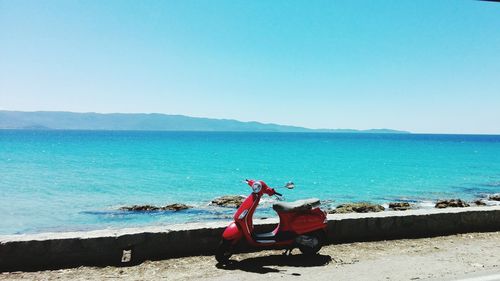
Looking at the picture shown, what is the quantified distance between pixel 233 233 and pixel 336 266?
143 centimetres

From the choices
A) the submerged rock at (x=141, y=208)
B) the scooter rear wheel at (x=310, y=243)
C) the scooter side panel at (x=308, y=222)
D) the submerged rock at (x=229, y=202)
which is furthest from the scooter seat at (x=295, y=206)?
the submerged rock at (x=141, y=208)

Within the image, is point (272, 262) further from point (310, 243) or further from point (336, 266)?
point (336, 266)

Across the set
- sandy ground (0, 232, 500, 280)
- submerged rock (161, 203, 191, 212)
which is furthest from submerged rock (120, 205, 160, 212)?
sandy ground (0, 232, 500, 280)

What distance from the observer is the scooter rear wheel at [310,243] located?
233 inches

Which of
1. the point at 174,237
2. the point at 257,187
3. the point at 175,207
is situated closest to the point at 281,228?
the point at 257,187

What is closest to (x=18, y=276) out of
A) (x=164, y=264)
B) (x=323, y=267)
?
(x=164, y=264)

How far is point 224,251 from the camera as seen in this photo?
558 centimetres

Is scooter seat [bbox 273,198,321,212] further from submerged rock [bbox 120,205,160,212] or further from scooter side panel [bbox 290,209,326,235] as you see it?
submerged rock [bbox 120,205,160,212]

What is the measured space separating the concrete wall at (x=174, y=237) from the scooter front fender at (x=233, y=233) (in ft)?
1.60

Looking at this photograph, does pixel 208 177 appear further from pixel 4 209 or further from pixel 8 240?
pixel 8 240

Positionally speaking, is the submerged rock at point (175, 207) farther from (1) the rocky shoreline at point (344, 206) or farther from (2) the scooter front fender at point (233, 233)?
(2) the scooter front fender at point (233, 233)

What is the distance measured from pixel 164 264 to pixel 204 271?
620 millimetres

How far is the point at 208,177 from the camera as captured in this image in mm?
32781

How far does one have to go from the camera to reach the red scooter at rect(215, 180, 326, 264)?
562cm
